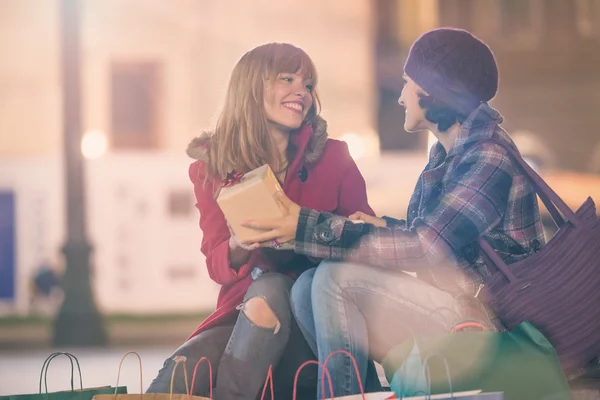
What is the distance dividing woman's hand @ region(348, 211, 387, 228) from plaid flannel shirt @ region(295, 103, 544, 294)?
0.28 feet

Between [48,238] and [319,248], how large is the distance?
8074mm

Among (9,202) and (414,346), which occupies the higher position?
(414,346)

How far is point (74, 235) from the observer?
7.26 m

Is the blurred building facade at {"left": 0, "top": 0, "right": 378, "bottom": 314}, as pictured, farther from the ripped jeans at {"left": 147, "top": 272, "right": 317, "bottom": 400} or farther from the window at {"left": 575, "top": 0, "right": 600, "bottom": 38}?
the ripped jeans at {"left": 147, "top": 272, "right": 317, "bottom": 400}

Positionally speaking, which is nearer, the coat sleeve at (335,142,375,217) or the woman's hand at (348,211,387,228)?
the woman's hand at (348,211,387,228)

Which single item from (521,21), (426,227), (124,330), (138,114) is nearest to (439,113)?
(426,227)

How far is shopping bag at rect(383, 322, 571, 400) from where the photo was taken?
198 centimetres

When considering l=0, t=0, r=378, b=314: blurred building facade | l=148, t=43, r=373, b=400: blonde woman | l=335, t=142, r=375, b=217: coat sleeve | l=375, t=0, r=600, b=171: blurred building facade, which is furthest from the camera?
l=375, t=0, r=600, b=171: blurred building facade

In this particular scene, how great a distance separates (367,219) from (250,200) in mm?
291

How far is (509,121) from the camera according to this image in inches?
412

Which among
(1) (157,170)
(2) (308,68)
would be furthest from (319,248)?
(1) (157,170)

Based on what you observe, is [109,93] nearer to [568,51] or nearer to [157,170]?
[157,170]

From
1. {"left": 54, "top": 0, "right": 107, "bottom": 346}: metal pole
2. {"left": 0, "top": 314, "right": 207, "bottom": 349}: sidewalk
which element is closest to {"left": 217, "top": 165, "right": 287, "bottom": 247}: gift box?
{"left": 54, "top": 0, "right": 107, "bottom": 346}: metal pole

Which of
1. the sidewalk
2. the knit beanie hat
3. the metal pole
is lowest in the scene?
the sidewalk
